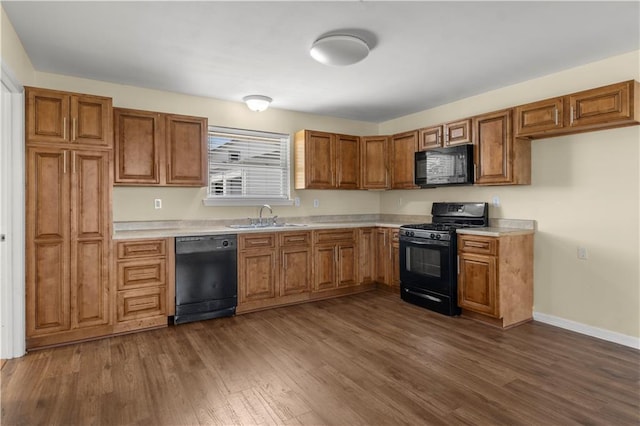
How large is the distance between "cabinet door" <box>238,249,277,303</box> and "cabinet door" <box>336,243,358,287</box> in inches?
37.5

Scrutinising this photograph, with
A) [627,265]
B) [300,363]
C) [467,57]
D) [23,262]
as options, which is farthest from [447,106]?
[23,262]

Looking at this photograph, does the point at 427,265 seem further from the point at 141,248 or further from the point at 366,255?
the point at 141,248

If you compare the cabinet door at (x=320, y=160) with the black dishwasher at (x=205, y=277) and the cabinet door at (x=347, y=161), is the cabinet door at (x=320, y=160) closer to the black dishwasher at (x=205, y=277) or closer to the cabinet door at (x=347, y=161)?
the cabinet door at (x=347, y=161)

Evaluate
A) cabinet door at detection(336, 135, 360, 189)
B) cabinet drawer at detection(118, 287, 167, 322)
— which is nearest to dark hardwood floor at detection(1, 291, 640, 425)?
cabinet drawer at detection(118, 287, 167, 322)

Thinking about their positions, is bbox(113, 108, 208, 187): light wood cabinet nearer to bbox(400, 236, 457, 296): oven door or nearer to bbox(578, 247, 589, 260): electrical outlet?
bbox(400, 236, 457, 296): oven door

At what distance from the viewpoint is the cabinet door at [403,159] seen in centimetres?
487

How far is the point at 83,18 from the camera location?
253 cm

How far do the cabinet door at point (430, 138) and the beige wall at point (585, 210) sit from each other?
71 cm

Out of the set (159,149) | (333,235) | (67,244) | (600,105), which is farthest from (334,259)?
(600,105)

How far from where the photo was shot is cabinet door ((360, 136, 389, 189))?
5.25 meters

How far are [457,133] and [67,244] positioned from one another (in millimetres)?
4194

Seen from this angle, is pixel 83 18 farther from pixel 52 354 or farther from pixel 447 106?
pixel 447 106

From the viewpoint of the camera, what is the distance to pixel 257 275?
4.10 meters

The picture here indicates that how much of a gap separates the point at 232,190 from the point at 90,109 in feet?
5.89
